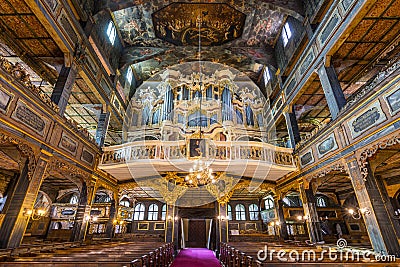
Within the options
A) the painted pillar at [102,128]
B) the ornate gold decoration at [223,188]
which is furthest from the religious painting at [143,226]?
the painted pillar at [102,128]

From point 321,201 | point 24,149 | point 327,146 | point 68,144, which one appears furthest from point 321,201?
point 24,149

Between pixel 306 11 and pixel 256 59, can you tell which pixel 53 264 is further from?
pixel 256 59

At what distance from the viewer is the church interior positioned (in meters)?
5.91

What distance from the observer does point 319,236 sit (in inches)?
347

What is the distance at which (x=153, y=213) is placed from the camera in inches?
689

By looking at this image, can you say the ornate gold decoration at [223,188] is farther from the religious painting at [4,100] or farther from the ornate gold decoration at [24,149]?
A: the religious painting at [4,100]

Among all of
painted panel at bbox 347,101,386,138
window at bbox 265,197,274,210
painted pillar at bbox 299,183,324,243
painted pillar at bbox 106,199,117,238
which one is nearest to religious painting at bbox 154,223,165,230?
painted pillar at bbox 106,199,117,238

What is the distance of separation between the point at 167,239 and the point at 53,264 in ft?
25.8

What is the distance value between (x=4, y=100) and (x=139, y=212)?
14339 mm

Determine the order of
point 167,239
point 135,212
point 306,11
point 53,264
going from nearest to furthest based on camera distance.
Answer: point 53,264, point 306,11, point 167,239, point 135,212

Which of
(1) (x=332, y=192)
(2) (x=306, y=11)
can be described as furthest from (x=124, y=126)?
(1) (x=332, y=192)

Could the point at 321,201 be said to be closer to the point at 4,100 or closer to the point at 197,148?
the point at 197,148

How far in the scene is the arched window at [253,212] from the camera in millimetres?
17141

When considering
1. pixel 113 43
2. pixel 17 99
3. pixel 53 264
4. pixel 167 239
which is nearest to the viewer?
pixel 53 264
